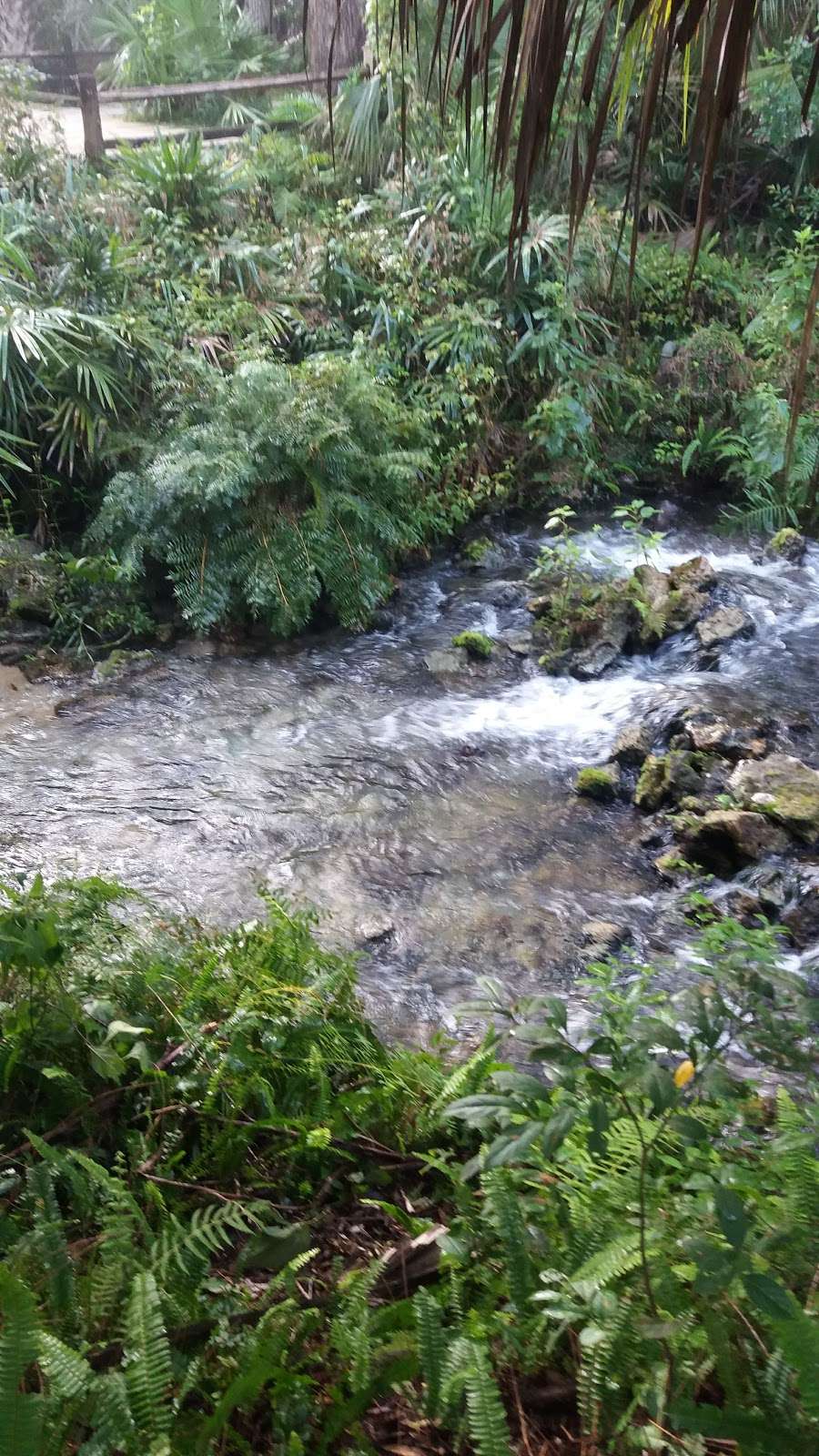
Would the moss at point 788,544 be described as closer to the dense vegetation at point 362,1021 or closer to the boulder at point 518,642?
the dense vegetation at point 362,1021

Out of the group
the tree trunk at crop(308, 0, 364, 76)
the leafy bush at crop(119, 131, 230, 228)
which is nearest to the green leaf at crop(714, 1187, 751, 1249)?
the leafy bush at crop(119, 131, 230, 228)

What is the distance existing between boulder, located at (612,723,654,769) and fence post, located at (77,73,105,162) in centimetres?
784

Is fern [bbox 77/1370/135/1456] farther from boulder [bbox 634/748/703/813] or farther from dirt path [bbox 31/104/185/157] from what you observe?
dirt path [bbox 31/104/185/157]

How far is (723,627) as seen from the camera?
248 inches

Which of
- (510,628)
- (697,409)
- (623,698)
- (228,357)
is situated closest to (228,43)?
(228,357)

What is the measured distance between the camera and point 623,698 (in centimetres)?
588

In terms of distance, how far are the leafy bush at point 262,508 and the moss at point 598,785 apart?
7.36ft

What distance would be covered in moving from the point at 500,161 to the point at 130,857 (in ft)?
12.5

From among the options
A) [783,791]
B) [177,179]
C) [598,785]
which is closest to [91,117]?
[177,179]

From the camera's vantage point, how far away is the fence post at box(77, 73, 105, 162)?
28.8 feet

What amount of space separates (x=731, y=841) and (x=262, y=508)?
12.3ft

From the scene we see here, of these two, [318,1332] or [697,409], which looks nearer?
[318,1332]

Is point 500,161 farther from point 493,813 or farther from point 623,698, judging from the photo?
point 623,698

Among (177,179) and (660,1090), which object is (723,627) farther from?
(177,179)
